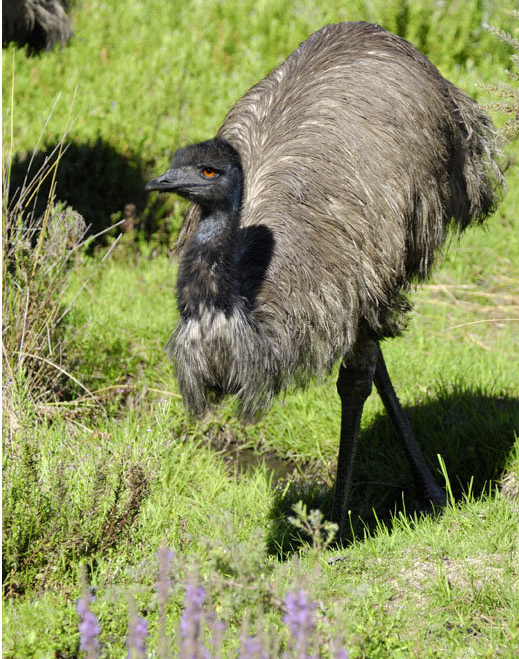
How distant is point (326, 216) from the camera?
4.01 metres

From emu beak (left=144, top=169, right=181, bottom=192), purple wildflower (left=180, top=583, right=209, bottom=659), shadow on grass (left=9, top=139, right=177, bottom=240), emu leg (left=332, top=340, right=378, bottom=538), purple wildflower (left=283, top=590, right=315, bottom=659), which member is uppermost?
emu beak (left=144, top=169, right=181, bottom=192)

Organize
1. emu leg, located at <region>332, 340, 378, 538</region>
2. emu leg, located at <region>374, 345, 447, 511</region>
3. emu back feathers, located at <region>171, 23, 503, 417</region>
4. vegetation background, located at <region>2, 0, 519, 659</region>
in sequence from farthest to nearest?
1. emu leg, located at <region>374, 345, 447, 511</region>
2. emu leg, located at <region>332, 340, 378, 538</region>
3. emu back feathers, located at <region>171, 23, 503, 417</region>
4. vegetation background, located at <region>2, 0, 519, 659</region>

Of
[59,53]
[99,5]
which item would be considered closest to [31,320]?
[59,53]

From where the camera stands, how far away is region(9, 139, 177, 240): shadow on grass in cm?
754

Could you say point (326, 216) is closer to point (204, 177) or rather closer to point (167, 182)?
point (204, 177)

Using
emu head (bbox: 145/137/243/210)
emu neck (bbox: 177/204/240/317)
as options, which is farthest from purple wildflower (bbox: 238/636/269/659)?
emu head (bbox: 145/137/243/210)

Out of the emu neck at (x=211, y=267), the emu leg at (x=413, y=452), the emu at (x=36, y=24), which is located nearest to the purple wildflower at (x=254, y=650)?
the emu neck at (x=211, y=267)

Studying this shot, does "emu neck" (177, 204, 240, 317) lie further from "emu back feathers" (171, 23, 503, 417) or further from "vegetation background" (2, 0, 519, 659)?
"vegetation background" (2, 0, 519, 659)

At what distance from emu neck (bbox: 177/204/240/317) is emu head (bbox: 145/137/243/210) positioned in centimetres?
5

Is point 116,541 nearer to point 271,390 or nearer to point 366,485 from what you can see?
point 271,390

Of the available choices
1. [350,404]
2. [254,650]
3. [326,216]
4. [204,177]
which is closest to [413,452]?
[350,404]

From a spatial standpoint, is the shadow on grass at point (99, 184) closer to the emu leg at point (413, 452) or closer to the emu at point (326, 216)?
the emu at point (326, 216)

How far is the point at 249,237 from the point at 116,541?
4.59 feet

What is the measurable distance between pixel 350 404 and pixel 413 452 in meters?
0.54
